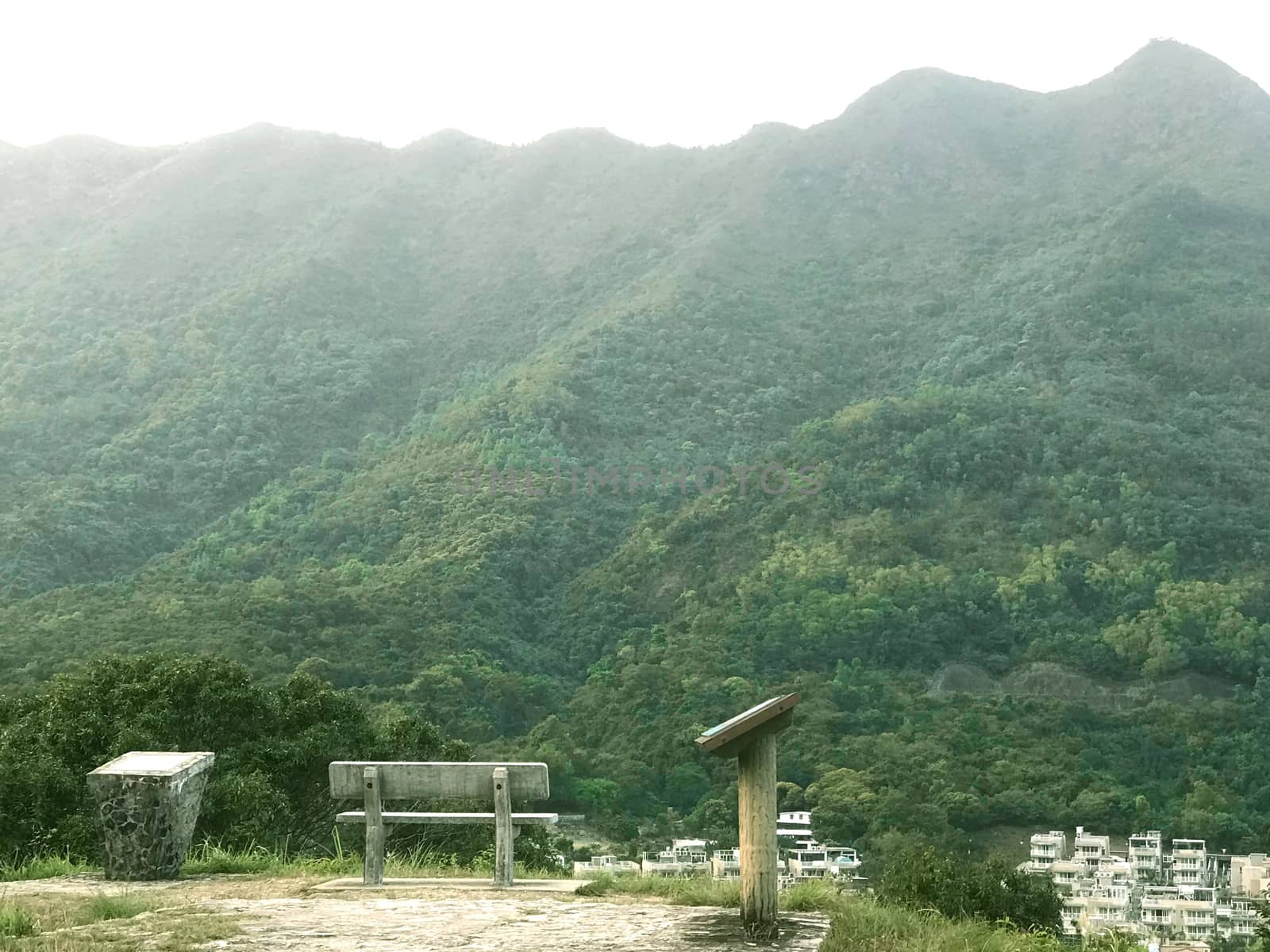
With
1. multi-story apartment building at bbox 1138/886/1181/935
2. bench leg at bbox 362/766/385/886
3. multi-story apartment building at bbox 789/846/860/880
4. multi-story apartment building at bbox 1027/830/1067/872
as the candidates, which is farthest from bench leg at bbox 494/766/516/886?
multi-story apartment building at bbox 1027/830/1067/872

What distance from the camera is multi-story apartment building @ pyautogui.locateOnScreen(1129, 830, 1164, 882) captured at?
28.3m

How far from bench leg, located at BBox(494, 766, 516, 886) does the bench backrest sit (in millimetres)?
62

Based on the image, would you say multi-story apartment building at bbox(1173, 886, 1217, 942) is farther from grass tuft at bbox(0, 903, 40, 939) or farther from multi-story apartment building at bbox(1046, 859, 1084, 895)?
grass tuft at bbox(0, 903, 40, 939)

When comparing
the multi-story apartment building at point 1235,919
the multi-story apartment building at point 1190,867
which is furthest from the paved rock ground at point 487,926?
the multi-story apartment building at point 1190,867

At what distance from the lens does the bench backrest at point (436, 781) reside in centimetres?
672

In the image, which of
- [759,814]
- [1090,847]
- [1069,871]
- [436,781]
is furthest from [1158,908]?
[759,814]

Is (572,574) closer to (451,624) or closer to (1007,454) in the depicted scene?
(451,624)

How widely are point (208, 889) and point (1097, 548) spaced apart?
51.6 metres

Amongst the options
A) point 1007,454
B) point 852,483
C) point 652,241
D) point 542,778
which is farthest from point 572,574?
point 542,778

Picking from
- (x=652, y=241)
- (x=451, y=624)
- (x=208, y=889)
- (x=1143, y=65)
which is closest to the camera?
(x=208, y=889)

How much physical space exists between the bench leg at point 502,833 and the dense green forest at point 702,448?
15.3ft

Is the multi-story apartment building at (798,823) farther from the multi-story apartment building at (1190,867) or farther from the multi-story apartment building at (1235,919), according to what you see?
the multi-story apartment building at (1235,919)

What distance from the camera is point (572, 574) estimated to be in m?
59.1

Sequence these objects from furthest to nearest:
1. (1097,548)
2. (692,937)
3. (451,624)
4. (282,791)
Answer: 1. (1097,548)
2. (451,624)
3. (282,791)
4. (692,937)
